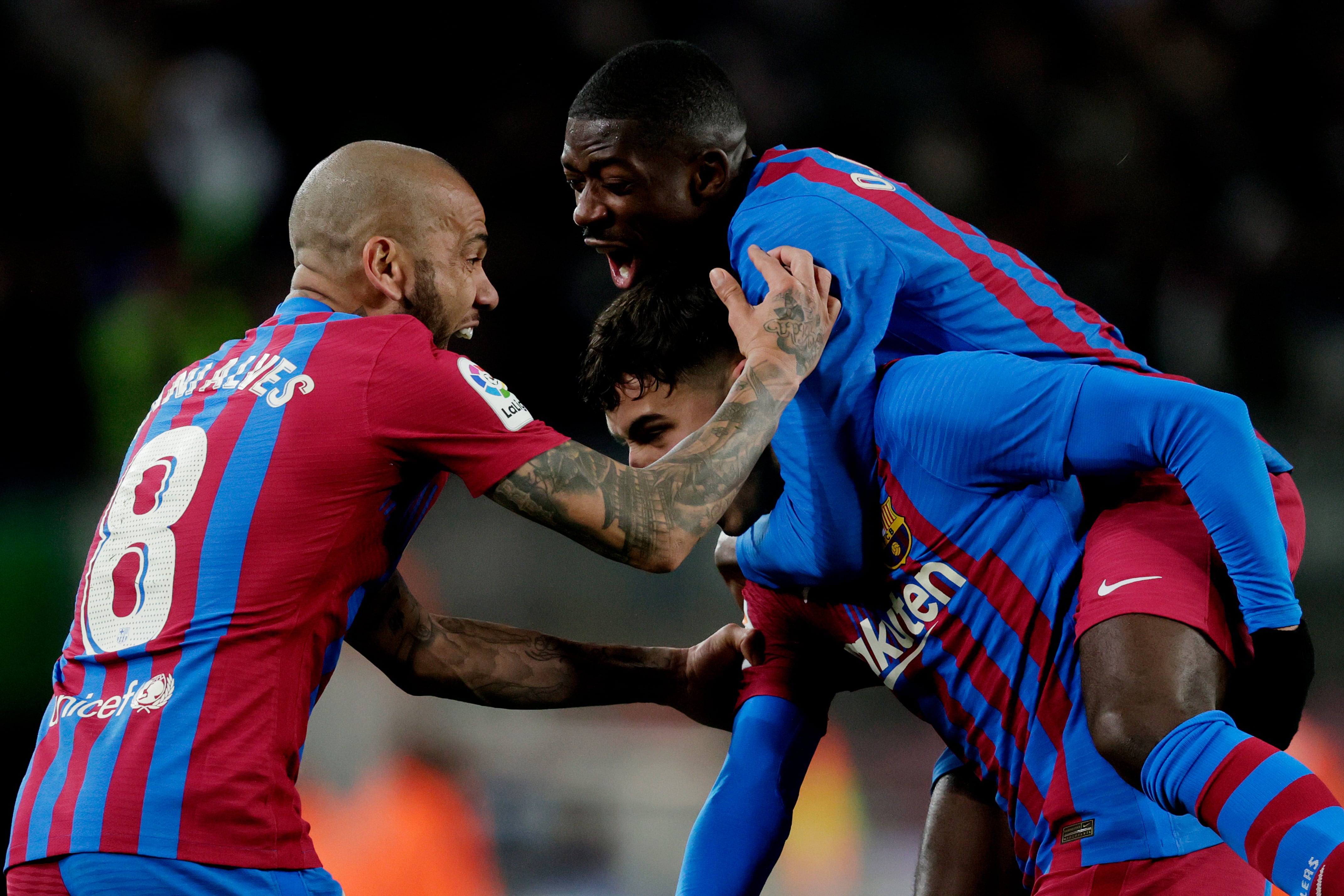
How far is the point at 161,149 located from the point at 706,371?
411 centimetres

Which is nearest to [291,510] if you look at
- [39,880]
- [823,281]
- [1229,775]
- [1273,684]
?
[39,880]

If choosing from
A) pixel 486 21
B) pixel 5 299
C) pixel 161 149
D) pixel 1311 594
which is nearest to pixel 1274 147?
pixel 1311 594

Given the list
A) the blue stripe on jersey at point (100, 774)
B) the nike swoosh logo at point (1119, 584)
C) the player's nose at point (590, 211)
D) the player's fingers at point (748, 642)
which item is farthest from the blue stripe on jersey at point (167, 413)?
the nike swoosh logo at point (1119, 584)

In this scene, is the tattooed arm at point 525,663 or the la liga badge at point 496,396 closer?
the la liga badge at point 496,396

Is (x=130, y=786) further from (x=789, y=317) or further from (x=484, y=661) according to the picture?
(x=789, y=317)

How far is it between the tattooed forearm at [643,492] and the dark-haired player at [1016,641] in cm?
29

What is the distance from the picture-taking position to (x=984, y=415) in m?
1.85

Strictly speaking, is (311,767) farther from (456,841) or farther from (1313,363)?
(1313,363)

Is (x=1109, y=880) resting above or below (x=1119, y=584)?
below

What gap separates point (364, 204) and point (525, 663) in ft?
3.09

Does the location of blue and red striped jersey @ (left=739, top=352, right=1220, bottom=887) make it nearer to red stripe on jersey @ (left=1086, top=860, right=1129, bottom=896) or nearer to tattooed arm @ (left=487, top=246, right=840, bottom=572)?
red stripe on jersey @ (left=1086, top=860, right=1129, bottom=896)

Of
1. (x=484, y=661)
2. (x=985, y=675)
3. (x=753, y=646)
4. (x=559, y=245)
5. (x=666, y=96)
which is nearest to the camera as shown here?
(x=985, y=675)

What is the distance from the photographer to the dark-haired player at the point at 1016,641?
64.5 inches

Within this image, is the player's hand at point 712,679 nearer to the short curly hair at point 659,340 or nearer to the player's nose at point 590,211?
the short curly hair at point 659,340
